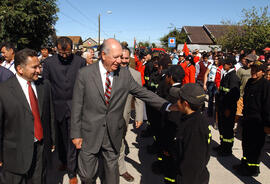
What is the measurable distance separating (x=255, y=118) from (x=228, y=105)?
100cm

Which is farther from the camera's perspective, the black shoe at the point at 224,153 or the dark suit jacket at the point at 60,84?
the black shoe at the point at 224,153

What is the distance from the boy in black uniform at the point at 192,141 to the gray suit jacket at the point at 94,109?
2.89ft

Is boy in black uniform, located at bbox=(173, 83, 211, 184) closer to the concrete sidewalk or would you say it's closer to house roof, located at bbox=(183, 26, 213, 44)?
the concrete sidewalk

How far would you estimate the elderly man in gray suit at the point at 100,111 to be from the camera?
2.84 metres

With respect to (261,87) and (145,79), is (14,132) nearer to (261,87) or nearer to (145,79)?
(261,87)

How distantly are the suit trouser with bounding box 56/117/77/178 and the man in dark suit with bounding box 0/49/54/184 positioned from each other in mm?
1098

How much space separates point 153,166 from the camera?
4.49 meters

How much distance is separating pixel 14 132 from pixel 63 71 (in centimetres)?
163

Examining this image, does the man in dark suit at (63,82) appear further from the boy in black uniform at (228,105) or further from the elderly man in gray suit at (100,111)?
the boy in black uniform at (228,105)

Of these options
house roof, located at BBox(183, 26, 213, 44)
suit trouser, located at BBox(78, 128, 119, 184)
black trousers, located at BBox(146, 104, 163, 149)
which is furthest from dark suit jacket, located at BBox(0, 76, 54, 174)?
house roof, located at BBox(183, 26, 213, 44)

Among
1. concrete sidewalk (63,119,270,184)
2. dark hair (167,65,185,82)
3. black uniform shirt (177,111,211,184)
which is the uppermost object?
dark hair (167,65,185,82)

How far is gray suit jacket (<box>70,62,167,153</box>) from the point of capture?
112 inches

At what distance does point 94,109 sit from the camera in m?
2.86

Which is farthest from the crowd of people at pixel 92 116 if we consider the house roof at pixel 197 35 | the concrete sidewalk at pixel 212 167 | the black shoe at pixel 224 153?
the house roof at pixel 197 35
